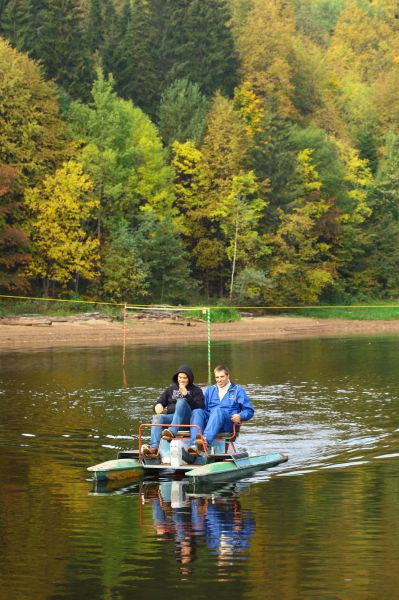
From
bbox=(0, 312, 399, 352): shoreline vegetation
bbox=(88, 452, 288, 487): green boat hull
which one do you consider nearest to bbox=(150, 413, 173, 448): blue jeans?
bbox=(88, 452, 288, 487): green boat hull

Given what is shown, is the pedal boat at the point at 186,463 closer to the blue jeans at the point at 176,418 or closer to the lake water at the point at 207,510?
the blue jeans at the point at 176,418

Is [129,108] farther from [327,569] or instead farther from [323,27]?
[323,27]

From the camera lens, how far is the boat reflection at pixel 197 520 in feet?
46.4

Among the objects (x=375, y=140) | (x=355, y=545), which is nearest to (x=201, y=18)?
(x=375, y=140)

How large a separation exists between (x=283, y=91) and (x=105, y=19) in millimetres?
18761

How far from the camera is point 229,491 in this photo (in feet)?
61.1

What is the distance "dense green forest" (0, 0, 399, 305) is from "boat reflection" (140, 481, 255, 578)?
52296 millimetres

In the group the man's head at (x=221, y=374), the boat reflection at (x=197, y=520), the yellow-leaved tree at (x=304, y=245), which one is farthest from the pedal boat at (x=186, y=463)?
the yellow-leaved tree at (x=304, y=245)

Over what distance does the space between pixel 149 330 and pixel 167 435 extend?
157 ft

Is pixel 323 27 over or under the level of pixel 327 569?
over

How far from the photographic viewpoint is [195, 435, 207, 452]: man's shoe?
769 inches

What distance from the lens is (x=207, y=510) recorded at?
1695cm

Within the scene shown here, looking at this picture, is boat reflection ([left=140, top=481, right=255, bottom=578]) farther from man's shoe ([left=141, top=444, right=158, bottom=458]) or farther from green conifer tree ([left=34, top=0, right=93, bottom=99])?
green conifer tree ([left=34, top=0, right=93, bottom=99])

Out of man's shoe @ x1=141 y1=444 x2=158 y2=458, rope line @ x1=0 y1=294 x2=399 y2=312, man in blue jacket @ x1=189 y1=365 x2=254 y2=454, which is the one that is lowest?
man's shoe @ x1=141 y1=444 x2=158 y2=458
